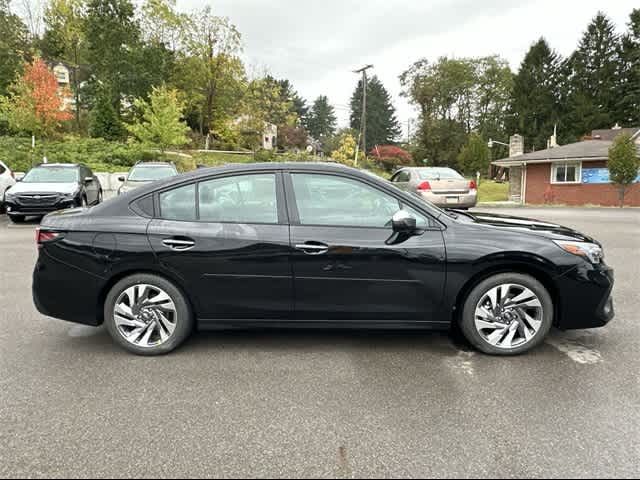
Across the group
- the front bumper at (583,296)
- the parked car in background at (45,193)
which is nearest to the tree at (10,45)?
the parked car in background at (45,193)

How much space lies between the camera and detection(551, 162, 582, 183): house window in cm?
2791

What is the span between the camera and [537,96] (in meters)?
57.9

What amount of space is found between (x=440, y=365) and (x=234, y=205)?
80.5 inches

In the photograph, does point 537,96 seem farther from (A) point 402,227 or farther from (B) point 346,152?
(A) point 402,227

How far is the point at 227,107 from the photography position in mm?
39844

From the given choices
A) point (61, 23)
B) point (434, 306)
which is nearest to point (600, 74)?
point (61, 23)

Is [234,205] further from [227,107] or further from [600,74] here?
[600,74]

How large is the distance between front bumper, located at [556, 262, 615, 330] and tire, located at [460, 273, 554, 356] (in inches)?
5.0

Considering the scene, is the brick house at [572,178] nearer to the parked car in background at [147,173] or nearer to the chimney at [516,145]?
the chimney at [516,145]

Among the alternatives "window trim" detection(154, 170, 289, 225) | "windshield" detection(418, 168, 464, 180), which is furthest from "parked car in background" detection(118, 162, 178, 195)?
"window trim" detection(154, 170, 289, 225)

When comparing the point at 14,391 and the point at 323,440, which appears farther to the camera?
the point at 14,391

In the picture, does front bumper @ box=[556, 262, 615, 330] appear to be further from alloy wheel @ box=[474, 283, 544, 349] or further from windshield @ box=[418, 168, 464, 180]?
windshield @ box=[418, 168, 464, 180]

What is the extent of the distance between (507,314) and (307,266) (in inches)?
63.8

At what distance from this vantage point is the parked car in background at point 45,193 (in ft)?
40.7
